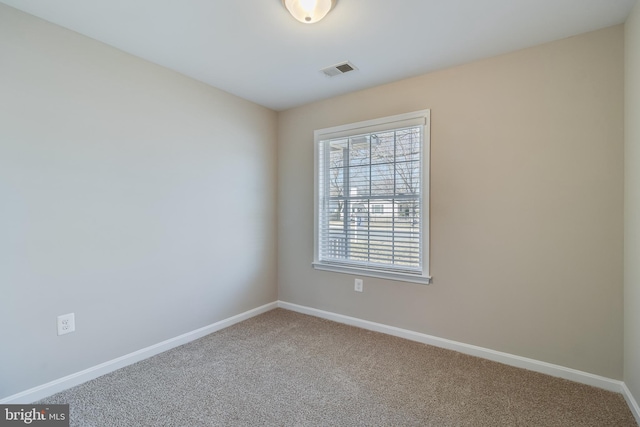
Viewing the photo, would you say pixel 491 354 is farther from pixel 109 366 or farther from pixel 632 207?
pixel 109 366

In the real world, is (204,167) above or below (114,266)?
above

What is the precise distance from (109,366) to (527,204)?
3.26 m

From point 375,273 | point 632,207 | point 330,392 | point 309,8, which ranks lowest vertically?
point 330,392

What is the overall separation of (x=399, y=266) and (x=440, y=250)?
408mm

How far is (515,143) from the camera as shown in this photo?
2252mm

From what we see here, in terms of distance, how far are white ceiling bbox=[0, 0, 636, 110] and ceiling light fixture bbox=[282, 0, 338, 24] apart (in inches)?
3.2

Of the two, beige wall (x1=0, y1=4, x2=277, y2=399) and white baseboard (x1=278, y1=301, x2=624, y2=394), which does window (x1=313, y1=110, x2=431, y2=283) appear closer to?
white baseboard (x1=278, y1=301, x2=624, y2=394)

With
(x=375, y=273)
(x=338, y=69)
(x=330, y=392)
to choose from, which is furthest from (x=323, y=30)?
(x=330, y=392)

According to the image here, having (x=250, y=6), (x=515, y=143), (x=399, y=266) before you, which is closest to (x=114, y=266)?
(x=250, y=6)

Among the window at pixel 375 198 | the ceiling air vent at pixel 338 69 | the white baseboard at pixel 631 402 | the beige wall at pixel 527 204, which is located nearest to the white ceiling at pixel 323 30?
the ceiling air vent at pixel 338 69

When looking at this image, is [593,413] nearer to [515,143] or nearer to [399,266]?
[399,266]

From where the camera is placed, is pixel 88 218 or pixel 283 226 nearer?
pixel 88 218

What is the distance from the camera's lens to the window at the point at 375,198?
106 inches

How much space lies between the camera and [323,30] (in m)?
2.02
